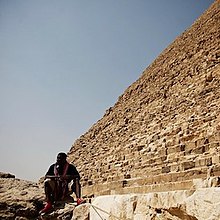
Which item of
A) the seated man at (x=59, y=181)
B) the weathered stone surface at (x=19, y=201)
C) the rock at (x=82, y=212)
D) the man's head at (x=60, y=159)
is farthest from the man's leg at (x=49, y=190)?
the rock at (x=82, y=212)

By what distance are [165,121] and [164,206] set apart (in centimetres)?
1944

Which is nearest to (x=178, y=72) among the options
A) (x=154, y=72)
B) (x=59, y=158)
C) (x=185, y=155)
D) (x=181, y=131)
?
(x=154, y=72)

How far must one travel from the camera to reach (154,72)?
32.6 metres

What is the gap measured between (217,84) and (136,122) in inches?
451

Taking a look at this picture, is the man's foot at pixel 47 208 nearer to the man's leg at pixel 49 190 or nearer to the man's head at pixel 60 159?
the man's leg at pixel 49 190

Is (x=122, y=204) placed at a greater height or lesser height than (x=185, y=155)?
lesser

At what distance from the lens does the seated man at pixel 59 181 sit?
9.73 feet

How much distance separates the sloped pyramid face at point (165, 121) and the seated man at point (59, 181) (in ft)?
0.84

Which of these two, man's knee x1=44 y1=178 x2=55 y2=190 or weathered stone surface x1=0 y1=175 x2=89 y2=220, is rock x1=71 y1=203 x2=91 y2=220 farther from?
man's knee x1=44 y1=178 x2=55 y2=190

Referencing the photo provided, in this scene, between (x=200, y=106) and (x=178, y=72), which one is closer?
(x=200, y=106)

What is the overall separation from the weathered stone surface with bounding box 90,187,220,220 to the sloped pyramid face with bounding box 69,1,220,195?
1.40 m

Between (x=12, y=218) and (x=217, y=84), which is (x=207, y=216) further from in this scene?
(x=217, y=84)

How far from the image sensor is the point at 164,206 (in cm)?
145

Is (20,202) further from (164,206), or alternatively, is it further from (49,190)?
(164,206)
